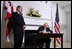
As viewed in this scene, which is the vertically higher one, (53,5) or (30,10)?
(53,5)

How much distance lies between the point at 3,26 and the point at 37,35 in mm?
914

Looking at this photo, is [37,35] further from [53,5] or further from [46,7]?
[53,5]

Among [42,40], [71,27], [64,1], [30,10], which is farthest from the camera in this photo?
[71,27]

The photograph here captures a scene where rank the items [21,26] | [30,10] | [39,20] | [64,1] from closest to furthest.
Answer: [21,26], [30,10], [39,20], [64,1]

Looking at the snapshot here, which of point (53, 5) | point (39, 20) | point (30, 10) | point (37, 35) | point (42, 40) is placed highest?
point (53, 5)

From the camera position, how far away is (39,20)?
2.66 meters

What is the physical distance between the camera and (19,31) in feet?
0.53

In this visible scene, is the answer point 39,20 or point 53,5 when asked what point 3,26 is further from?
point 53,5

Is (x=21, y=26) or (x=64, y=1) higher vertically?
(x=64, y=1)

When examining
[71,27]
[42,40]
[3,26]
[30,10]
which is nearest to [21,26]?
[42,40]

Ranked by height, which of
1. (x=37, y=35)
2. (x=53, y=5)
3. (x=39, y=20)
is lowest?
(x=37, y=35)

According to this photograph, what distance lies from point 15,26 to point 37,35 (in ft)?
4.61

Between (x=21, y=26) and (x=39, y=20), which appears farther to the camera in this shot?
(x=39, y=20)

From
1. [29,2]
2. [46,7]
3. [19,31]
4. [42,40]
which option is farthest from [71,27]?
[19,31]
